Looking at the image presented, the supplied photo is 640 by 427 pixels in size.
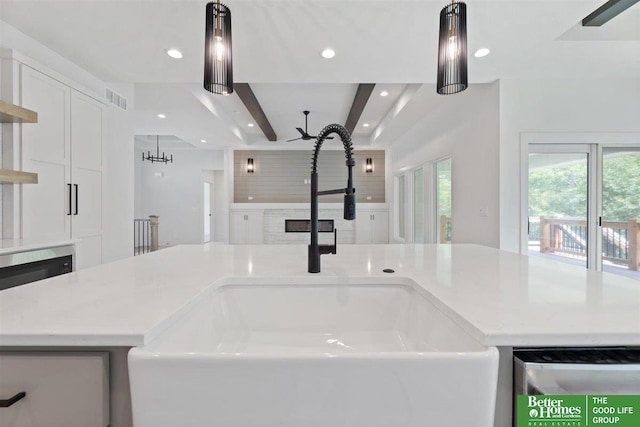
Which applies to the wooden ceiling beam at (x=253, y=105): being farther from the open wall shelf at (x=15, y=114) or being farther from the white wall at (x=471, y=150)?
the white wall at (x=471, y=150)

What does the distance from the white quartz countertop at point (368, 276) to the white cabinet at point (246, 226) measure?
6.72 meters

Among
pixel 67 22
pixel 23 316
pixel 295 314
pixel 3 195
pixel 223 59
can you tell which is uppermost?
pixel 67 22

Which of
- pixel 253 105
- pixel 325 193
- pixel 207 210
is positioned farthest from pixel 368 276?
pixel 207 210

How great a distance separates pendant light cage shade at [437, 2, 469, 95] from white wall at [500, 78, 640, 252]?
2.48 m

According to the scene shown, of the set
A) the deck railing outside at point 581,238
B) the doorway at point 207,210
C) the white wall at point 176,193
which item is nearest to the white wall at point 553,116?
the deck railing outside at point 581,238

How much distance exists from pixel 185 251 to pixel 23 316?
1.00 metres

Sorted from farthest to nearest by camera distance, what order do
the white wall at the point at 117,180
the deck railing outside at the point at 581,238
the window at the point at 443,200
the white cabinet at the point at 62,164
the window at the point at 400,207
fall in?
the window at the point at 400,207, the window at the point at 443,200, the deck railing outside at the point at 581,238, the white wall at the point at 117,180, the white cabinet at the point at 62,164

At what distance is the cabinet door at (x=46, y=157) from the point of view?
2.50 meters

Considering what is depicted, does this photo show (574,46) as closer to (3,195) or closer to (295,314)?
(295,314)

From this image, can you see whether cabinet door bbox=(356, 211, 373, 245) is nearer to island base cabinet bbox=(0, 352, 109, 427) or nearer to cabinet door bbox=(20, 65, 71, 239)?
cabinet door bbox=(20, 65, 71, 239)

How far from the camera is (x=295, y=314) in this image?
979mm

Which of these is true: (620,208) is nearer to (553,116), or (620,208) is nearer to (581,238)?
(581,238)

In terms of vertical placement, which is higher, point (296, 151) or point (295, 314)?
point (296, 151)

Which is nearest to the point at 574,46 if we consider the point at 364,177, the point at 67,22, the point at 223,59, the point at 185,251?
the point at 223,59
